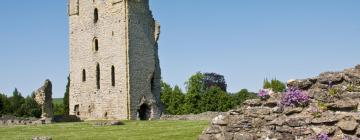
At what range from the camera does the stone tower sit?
38.1 meters

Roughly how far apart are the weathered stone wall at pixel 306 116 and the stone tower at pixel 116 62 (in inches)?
1048

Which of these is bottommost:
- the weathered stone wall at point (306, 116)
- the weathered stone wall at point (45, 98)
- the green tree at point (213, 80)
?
the weathered stone wall at point (306, 116)

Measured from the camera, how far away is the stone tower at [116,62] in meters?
38.1

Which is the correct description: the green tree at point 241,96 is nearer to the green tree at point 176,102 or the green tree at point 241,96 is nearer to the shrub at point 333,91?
the green tree at point 176,102

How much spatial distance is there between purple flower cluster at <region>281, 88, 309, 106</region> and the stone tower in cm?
2726

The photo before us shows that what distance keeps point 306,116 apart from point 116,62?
2900 cm

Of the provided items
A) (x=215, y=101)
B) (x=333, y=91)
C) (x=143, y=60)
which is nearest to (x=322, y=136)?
(x=333, y=91)

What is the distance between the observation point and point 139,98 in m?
38.6

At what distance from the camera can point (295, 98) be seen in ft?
35.6

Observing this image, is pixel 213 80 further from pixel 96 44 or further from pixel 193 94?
pixel 96 44

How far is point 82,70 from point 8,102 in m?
40.4

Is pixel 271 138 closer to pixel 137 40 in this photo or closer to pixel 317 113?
pixel 317 113

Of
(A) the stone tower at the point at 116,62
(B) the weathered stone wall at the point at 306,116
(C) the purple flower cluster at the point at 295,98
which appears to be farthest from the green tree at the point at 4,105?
(C) the purple flower cluster at the point at 295,98

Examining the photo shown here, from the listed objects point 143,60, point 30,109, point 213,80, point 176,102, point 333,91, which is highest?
point 213,80
